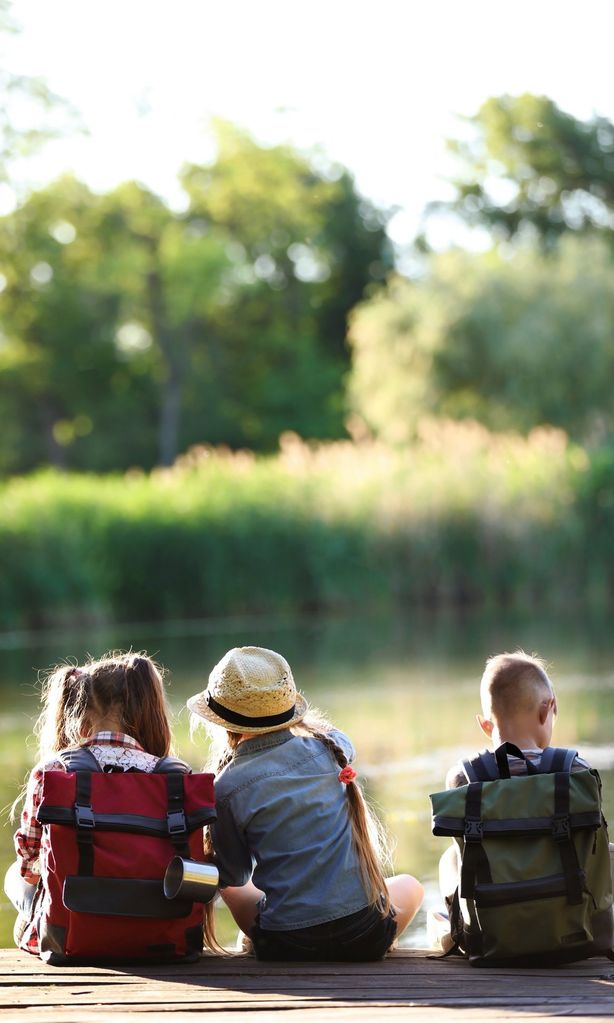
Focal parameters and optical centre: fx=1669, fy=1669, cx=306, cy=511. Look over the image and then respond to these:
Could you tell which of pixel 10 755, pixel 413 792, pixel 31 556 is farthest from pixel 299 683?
pixel 31 556

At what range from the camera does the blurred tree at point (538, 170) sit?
40531mm

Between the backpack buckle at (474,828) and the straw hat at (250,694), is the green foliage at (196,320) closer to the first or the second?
the straw hat at (250,694)

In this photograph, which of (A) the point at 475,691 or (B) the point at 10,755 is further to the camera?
(A) the point at 475,691

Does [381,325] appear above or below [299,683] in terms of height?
above

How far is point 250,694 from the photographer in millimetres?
3238

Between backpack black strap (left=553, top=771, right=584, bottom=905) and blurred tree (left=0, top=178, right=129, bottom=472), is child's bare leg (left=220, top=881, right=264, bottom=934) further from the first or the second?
blurred tree (left=0, top=178, right=129, bottom=472)

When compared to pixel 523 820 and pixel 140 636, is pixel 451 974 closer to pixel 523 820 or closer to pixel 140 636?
pixel 523 820

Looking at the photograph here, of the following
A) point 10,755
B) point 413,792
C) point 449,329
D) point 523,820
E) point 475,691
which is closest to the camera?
point 523,820

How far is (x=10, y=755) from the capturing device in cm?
841

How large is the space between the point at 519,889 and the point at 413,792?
353 centimetres

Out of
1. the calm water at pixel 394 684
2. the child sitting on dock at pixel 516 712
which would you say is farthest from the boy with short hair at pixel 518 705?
the calm water at pixel 394 684

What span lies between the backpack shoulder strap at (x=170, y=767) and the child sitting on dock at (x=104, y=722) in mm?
21

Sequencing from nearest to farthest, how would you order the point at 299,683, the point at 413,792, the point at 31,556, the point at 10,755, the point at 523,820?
the point at 523,820
the point at 413,792
the point at 10,755
the point at 299,683
the point at 31,556

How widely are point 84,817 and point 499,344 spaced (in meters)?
26.2
